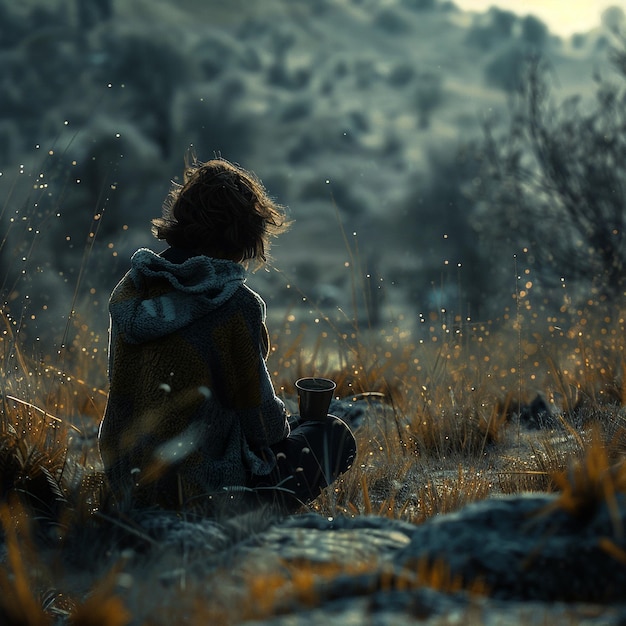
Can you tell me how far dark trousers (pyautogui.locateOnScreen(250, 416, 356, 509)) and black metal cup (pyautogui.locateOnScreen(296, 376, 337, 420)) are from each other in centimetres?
6

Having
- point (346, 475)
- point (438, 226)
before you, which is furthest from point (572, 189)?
point (438, 226)

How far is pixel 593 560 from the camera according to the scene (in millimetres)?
1481

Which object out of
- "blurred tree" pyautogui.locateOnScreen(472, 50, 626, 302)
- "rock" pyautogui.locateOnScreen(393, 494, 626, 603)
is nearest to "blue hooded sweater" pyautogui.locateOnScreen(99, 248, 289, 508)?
"rock" pyautogui.locateOnScreen(393, 494, 626, 603)

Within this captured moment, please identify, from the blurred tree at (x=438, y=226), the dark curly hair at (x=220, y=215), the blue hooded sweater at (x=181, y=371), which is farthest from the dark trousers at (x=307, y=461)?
the blurred tree at (x=438, y=226)

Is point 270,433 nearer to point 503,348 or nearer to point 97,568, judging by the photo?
point 97,568

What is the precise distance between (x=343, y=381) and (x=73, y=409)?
5.49 ft

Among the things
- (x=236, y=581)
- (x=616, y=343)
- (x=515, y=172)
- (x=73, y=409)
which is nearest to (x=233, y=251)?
(x=236, y=581)

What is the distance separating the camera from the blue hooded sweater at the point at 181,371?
8.03ft

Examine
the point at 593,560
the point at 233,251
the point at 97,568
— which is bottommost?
the point at 97,568

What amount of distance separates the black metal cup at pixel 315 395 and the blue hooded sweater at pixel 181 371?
0.77ft

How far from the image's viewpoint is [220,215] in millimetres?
2529

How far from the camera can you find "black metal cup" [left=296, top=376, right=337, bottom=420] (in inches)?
109

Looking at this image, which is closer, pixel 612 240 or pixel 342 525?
pixel 342 525

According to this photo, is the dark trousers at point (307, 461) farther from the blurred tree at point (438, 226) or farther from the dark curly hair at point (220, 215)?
the blurred tree at point (438, 226)
